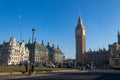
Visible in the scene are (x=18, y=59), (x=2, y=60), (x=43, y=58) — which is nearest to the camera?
(x=2, y=60)

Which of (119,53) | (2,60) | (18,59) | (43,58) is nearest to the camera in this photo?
(2,60)

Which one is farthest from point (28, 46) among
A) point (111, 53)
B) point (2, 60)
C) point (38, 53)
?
point (111, 53)

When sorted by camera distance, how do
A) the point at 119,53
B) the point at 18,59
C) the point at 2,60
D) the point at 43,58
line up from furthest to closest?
1. the point at 43,58
2. the point at 119,53
3. the point at 18,59
4. the point at 2,60

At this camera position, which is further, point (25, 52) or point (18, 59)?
point (25, 52)

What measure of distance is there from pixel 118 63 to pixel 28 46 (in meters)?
69.7

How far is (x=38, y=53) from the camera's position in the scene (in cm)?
19862

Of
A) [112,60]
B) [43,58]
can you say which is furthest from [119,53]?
[43,58]

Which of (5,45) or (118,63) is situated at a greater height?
(5,45)

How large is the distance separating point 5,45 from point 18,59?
1290cm

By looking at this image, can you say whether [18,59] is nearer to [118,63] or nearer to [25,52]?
[25,52]

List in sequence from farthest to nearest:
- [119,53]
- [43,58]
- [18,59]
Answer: [43,58] < [119,53] < [18,59]

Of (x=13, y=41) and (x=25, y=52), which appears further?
(x=25, y=52)

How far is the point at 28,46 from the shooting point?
200 metres

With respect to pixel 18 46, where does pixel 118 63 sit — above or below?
below
